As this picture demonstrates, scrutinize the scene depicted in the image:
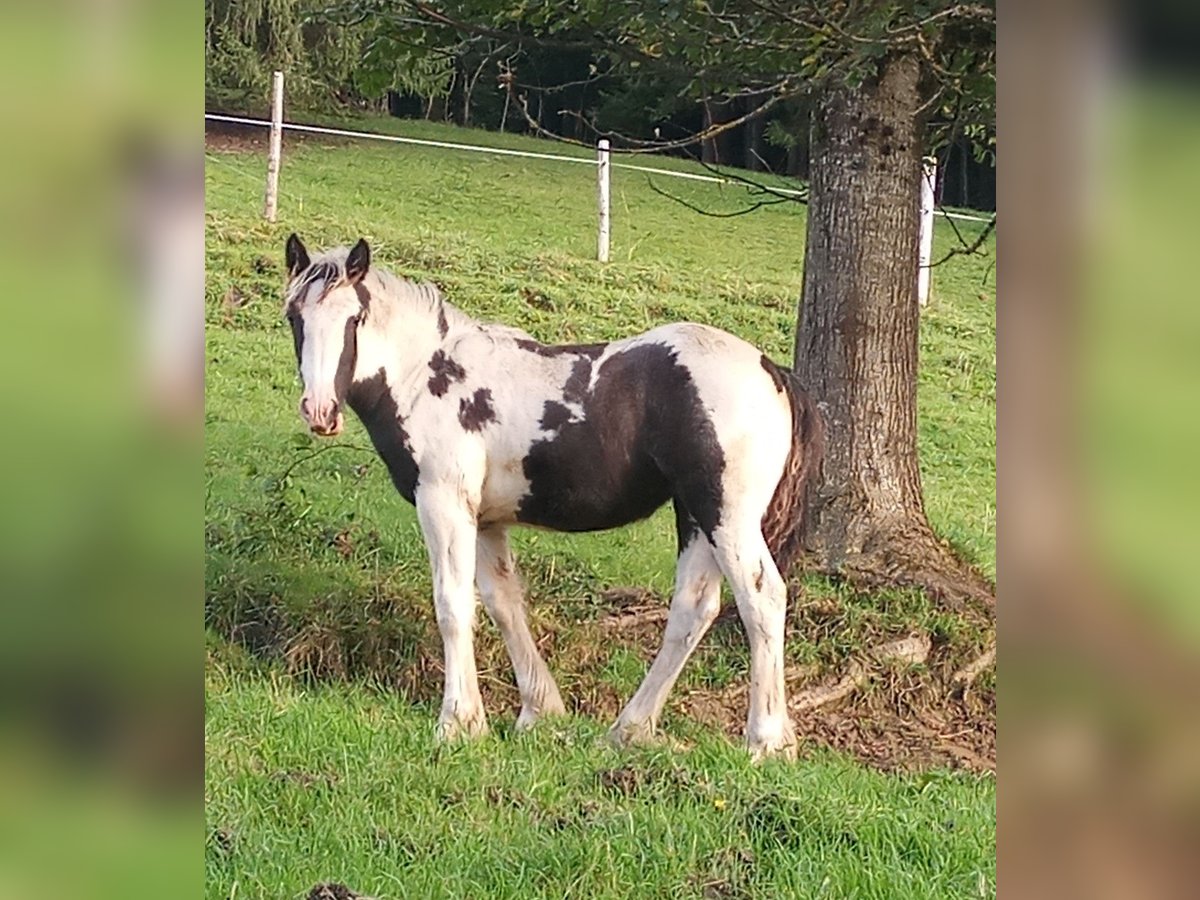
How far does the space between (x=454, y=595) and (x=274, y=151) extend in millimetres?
1155

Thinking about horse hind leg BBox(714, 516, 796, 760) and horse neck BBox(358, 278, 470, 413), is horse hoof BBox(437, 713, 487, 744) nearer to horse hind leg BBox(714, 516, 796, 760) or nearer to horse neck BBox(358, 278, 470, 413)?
horse hind leg BBox(714, 516, 796, 760)

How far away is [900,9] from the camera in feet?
9.52

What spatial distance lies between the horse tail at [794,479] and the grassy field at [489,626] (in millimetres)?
112

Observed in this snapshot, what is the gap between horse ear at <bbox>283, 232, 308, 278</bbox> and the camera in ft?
10.2

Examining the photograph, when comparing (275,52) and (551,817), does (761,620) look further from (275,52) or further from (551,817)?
(275,52)

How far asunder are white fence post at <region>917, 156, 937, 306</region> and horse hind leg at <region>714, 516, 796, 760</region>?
68cm

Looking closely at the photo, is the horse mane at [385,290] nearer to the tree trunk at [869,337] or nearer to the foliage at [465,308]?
the foliage at [465,308]

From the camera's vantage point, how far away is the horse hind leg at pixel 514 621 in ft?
10.3
